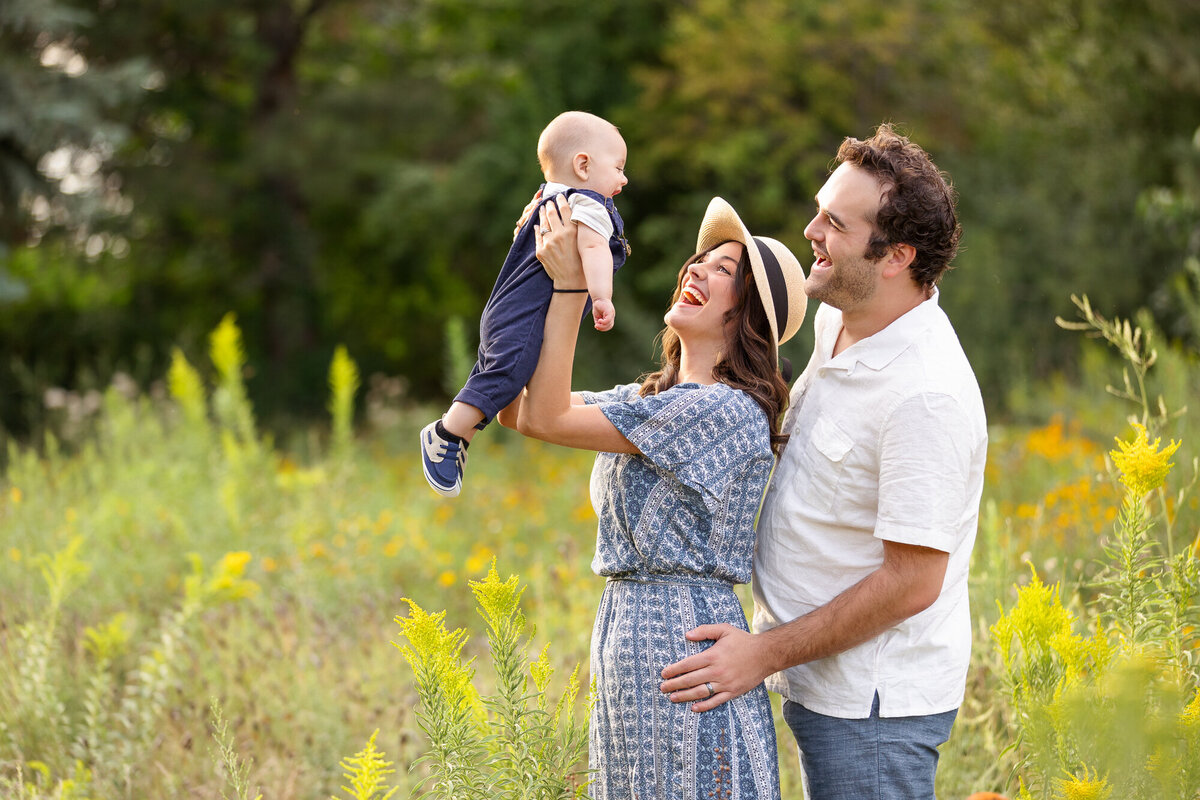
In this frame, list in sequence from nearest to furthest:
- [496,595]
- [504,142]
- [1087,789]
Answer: [1087,789] → [496,595] → [504,142]

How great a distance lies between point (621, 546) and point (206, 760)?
1896mm

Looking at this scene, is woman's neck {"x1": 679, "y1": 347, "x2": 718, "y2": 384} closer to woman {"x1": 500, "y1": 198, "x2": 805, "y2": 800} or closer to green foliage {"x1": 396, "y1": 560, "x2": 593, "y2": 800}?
woman {"x1": 500, "y1": 198, "x2": 805, "y2": 800}

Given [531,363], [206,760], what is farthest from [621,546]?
[206,760]

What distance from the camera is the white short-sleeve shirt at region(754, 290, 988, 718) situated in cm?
194

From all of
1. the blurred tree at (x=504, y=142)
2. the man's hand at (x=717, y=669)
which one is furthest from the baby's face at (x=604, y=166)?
the blurred tree at (x=504, y=142)

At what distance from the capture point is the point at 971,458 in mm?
1995

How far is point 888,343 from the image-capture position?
2.07 m

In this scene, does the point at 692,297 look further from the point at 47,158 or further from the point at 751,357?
the point at 47,158

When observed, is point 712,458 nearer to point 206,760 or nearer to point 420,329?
point 206,760

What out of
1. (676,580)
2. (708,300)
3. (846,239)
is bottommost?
(676,580)

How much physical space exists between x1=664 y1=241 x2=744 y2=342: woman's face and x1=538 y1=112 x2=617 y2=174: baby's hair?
0.35 meters

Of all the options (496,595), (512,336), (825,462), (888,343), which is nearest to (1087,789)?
(825,462)

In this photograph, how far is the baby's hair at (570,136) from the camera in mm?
2156

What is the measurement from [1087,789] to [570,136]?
151cm
